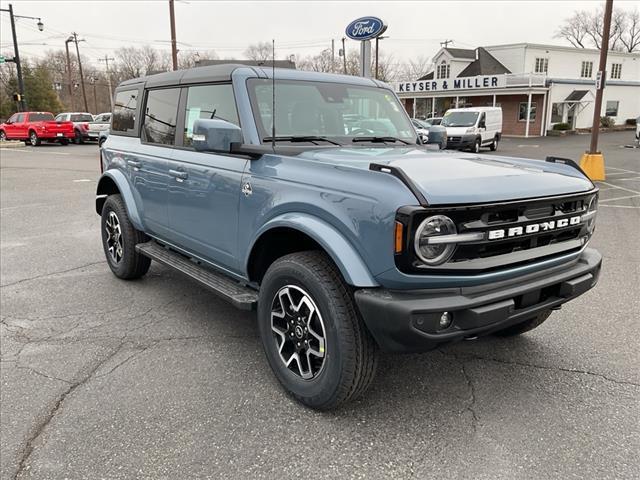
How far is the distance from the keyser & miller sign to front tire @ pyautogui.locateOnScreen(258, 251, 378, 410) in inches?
1488

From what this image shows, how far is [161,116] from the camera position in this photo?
4.52 metres

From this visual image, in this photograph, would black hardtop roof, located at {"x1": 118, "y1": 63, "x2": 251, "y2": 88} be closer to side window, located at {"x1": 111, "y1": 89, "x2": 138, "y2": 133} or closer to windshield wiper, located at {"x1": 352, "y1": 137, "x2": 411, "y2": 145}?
side window, located at {"x1": 111, "y1": 89, "x2": 138, "y2": 133}

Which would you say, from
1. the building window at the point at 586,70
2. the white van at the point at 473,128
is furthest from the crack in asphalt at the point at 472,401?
the building window at the point at 586,70

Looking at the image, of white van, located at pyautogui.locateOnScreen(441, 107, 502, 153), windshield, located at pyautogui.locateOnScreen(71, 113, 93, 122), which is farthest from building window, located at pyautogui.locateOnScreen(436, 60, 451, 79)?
windshield, located at pyautogui.locateOnScreen(71, 113, 93, 122)

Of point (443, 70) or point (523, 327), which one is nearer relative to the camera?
point (523, 327)

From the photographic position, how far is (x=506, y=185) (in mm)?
2660

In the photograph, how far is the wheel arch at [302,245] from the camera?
2.56m

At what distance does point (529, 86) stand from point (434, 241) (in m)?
37.9

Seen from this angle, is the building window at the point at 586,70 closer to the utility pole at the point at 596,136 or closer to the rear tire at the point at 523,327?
the utility pole at the point at 596,136

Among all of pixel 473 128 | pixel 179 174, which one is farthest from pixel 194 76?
pixel 473 128

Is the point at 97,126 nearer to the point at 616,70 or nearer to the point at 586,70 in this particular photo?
the point at 586,70

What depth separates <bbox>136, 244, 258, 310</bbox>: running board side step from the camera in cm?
337

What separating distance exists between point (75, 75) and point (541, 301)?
94.2m

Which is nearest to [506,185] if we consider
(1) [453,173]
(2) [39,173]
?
(1) [453,173]
